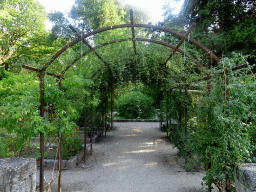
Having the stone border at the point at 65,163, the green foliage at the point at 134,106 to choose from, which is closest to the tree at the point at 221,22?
the green foliage at the point at 134,106

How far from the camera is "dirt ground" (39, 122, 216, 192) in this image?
3.86 meters

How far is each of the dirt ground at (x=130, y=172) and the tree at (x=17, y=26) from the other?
10.2 m

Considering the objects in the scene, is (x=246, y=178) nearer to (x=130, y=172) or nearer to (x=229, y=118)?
(x=229, y=118)

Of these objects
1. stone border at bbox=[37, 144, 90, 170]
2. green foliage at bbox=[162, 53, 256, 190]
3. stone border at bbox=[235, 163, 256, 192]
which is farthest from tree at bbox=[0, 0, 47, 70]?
stone border at bbox=[235, 163, 256, 192]

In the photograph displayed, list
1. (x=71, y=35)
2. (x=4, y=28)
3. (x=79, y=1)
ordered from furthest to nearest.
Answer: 1. (x=79, y=1)
2. (x=71, y=35)
3. (x=4, y=28)

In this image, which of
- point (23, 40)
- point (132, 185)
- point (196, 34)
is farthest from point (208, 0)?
point (23, 40)

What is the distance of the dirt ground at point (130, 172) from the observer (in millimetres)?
3855

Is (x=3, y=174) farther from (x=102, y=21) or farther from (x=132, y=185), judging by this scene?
(x=102, y=21)

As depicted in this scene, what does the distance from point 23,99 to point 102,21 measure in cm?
1287

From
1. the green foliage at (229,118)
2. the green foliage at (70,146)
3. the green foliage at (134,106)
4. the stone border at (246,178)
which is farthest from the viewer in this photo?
the green foliage at (134,106)

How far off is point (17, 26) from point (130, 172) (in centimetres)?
1249

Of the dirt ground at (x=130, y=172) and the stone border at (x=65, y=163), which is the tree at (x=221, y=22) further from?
the stone border at (x=65, y=163)

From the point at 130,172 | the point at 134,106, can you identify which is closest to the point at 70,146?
the point at 130,172

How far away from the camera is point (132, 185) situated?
12.9ft
